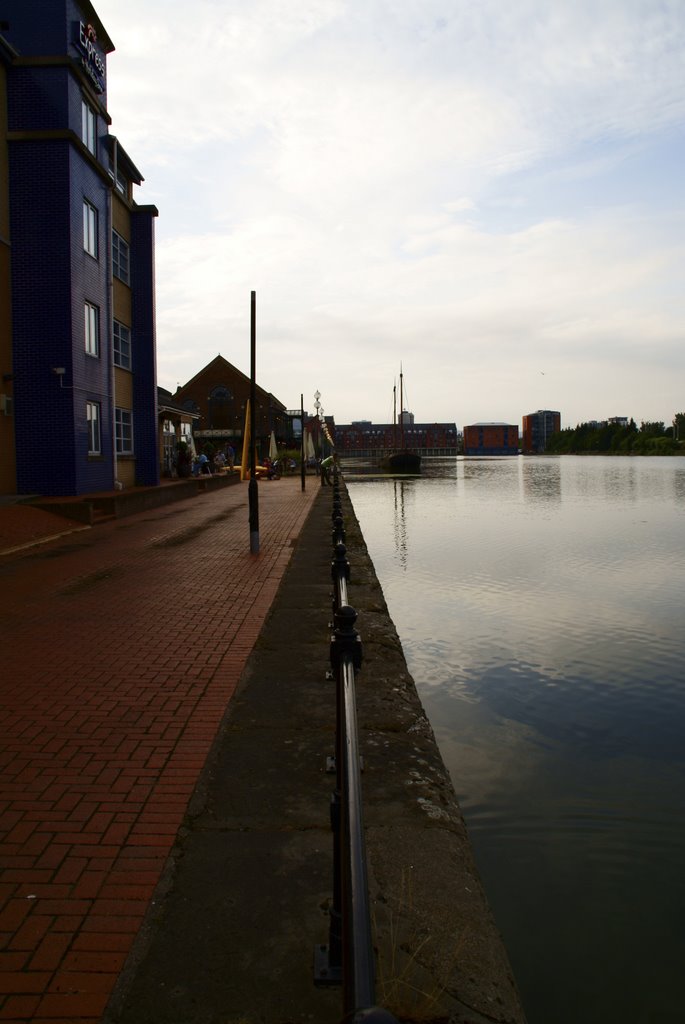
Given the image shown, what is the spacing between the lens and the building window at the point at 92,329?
21.3 m

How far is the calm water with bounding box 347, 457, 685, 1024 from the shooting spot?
155 inches

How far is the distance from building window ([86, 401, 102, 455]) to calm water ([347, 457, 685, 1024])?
961 cm

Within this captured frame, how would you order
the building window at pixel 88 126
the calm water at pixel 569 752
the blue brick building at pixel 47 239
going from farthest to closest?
the building window at pixel 88 126 → the blue brick building at pixel 47 239 → the calm water at pixel 569 752

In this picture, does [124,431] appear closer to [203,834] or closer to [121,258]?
[121,258]

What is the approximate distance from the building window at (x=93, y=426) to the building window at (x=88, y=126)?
677 centimetres

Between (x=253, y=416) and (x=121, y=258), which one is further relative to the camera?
(x=121, y=258)

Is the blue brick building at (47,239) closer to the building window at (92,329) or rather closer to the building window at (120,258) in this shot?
the building window at (92,329)

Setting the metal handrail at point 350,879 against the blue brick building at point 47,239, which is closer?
the metal handrail at point 350,879

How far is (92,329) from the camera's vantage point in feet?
71.2

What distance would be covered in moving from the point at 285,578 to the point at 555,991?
24.2 ft

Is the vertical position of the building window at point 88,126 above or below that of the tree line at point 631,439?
above

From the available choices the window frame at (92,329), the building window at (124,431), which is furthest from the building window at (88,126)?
the building window at (124,431)

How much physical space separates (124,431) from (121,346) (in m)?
2.76

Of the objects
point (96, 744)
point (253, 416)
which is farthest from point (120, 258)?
point (96, 744)
